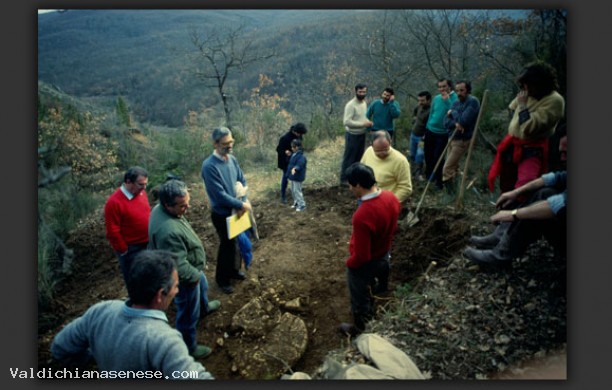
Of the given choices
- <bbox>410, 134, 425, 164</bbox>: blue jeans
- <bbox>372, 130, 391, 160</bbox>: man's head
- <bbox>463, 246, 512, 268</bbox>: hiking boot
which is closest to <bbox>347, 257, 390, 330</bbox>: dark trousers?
<bbox>463, 246, 512, 268</bbox>: hiking boot

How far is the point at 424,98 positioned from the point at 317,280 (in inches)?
138

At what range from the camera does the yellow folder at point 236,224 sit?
358 cm

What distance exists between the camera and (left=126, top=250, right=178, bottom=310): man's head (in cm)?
176

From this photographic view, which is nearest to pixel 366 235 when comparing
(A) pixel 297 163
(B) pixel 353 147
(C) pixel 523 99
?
(C) pixel 523 99

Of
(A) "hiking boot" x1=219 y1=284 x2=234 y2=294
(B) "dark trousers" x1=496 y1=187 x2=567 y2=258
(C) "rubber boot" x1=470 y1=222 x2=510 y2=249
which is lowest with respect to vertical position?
(A) "hiking boot" x1=219 y1=284 x2=234 y2=294

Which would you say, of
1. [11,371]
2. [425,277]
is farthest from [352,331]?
[11,371]

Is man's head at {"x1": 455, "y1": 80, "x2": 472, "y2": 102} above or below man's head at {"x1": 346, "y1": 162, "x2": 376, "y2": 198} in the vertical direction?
Result: above

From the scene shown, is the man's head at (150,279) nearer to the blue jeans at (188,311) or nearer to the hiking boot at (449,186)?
the blue jeans at (188,311)

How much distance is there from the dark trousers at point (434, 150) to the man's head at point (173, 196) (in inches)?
151

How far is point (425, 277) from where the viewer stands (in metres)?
3.42

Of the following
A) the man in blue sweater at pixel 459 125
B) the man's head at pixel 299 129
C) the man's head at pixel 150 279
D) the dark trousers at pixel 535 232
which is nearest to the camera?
the man's head at pixel 150 279

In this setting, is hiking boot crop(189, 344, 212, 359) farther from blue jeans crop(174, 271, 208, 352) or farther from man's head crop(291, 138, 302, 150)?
man's head crop(291, 138, 302, 150)

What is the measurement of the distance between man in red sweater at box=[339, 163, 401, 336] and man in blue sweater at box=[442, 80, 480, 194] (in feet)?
8.13

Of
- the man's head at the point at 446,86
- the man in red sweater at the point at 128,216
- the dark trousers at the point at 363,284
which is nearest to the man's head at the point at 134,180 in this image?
the man in red sweater at the point at 128,216
